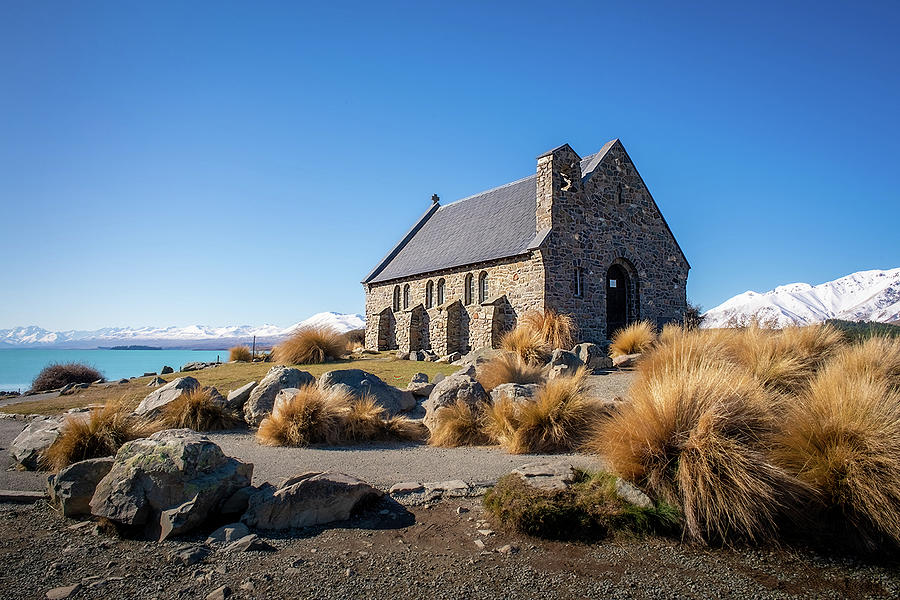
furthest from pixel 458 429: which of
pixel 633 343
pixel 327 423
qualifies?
pixel 633 343

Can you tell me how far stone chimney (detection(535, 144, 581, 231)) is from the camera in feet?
66.1

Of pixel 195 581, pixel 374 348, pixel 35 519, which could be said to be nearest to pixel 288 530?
pixel 195 581

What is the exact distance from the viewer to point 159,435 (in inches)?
251

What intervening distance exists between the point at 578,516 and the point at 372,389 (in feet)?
20.5

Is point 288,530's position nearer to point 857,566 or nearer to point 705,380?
point 705,380

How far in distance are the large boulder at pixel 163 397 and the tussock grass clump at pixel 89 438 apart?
2096mm

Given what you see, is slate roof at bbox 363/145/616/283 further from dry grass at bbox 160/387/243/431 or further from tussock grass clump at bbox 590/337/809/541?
tussock grass clump at bbox 590/337/809/541

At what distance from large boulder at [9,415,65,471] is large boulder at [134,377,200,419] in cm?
178

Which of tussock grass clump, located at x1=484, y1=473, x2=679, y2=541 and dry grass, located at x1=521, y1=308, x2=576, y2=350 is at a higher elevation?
dry grass, located at x1=521, y1=308, x2=576, y2=350

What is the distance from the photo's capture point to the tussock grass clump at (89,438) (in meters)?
7.55

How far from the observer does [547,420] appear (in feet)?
27.4

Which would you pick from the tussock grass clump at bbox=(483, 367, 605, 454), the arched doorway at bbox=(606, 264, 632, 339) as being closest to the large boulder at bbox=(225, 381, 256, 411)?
the tussock grass clump at bbox=(483, 367, 605, 454)

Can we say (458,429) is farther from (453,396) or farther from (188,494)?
(188,494)

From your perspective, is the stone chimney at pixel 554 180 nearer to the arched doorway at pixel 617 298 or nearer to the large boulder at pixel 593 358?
the arched doorway at pixel 617 298
